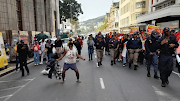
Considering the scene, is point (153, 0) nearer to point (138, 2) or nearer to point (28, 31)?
point (138, 2)

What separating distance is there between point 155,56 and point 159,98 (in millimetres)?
2662

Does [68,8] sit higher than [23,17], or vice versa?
[68,8]

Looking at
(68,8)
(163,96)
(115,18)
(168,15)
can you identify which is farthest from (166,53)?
(115,18)

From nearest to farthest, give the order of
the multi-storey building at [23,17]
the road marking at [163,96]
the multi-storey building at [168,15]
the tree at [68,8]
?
the road marking at [163,96], the multi-storey building at [23,17], the multi-storey building at [168,15], the tree at [68,8]

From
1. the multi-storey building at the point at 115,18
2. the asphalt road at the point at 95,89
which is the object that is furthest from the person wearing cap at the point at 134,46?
the multi-storey building at the point at 115,18

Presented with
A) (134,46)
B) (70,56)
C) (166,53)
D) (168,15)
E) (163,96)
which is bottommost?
(163,96)

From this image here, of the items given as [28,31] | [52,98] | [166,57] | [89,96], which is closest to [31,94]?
[52,98]

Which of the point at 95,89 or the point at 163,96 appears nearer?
the point at 163,96

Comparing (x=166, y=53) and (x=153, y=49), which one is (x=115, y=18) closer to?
(x=153, y=49)

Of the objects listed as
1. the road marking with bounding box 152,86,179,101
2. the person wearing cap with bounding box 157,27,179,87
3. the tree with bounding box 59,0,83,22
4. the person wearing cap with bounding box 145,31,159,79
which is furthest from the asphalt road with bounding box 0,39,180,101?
the tree with bounding box 59,0,83,22

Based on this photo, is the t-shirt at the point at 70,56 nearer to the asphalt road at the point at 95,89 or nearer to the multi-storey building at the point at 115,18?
the asphalt road at the point at 95,89

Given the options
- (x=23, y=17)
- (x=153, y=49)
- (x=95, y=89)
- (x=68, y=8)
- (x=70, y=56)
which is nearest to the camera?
(x=95, y=89)

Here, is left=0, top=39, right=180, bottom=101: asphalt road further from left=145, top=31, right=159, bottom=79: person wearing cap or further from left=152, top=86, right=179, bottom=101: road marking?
left=145, top=31, right=159, bottom=79: person wearing cap

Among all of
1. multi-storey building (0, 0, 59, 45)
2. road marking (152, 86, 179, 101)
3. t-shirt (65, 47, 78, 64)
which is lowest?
road marking (152, 86, 179, 101)
